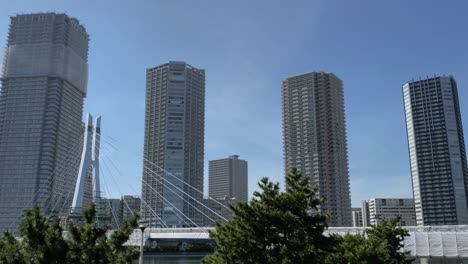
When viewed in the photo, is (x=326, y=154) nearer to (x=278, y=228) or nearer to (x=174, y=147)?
(x=174, y=147)

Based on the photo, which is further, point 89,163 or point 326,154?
point 326,154

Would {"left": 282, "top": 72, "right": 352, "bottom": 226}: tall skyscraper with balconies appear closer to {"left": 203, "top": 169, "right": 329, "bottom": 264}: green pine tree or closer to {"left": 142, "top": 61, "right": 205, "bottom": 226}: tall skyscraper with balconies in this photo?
{"left": 142, "top": 61, "right": 205, "bottom": 226}: tall skyscraper with balconies

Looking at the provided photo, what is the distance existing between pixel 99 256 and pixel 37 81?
18371 cm

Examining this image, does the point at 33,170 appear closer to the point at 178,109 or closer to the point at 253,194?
the point at 178,109

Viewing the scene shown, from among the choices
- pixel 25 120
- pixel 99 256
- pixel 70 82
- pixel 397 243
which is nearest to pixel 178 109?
pixel 70 82

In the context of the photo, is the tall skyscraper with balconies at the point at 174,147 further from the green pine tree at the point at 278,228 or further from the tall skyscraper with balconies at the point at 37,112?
the green pine tree at the point at 278,228

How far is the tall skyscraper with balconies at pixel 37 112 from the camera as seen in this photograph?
6816 inches

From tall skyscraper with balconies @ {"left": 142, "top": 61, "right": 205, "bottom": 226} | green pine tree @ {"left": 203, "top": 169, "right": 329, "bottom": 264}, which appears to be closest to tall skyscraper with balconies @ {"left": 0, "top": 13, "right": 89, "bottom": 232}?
tall skyscraper with balconies @ {"left": 142, "top": 61, "right": 205, "bottom": 226}

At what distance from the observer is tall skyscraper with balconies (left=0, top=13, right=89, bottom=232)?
17312 cm

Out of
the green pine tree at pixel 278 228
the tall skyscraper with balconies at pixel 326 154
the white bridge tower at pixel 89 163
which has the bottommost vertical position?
the green pine tree at pixel 278 228

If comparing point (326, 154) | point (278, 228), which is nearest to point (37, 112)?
point (326, 154)

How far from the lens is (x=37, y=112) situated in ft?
598

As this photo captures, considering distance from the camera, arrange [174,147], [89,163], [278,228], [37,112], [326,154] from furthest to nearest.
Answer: [326,154] < [174,147] < [37,112] < [89,163] < [278,228]

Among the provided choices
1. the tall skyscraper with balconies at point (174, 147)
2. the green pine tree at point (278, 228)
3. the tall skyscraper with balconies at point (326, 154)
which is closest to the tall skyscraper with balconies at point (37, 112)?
the tall skyscraper with balconies at point (174, 147)
